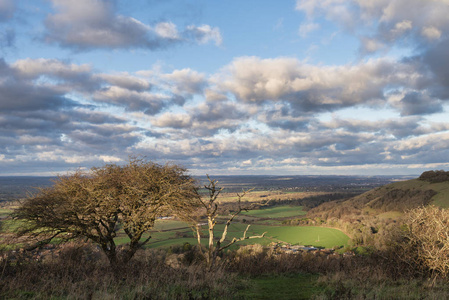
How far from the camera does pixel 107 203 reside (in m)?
18.8

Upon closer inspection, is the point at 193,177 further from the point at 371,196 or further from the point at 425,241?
the point at 371,196

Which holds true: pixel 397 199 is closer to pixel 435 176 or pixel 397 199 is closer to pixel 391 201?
pixel 391 201

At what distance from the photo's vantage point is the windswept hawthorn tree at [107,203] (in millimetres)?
18250

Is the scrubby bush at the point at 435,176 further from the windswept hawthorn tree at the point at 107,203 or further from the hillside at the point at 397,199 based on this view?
the windswept hawthorn tree at the point at 107,203

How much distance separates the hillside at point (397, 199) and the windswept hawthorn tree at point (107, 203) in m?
96.8

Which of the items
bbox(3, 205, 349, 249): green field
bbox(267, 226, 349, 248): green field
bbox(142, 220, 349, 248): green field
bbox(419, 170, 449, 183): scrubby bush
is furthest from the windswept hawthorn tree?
bbox(419, 170, 449, 183): scrubby bush

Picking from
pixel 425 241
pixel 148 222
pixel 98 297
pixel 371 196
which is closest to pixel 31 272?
pixel 98 297

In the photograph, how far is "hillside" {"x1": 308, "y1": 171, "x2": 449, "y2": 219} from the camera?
97188 mm

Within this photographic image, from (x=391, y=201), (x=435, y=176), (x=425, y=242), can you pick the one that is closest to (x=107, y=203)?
(x=425, y=242)

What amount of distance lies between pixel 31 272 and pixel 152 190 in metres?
9.30

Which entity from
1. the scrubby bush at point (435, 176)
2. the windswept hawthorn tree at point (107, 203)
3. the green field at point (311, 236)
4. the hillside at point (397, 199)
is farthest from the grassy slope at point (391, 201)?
the windswept hawthorn tree at point (107, 203)

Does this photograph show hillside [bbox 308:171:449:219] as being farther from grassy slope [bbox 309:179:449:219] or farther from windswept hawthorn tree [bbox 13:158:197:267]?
windswept hawthorn tree [bbox 13:158:197:267]

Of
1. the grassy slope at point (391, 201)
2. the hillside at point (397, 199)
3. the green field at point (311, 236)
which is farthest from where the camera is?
the grassy slope at point (391, 201)

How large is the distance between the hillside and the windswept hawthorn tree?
3813 inches
